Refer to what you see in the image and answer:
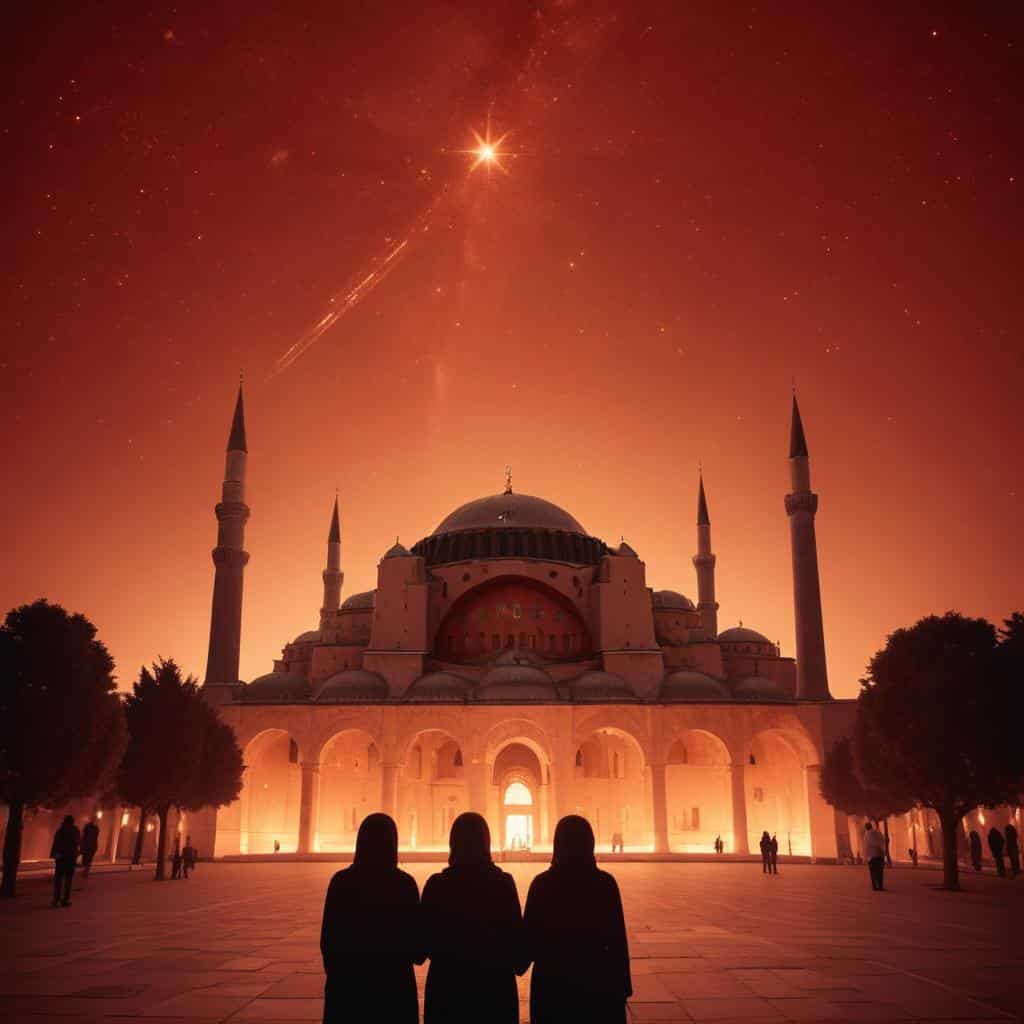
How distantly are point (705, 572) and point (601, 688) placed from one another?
13.7m

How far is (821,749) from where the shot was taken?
38406mm

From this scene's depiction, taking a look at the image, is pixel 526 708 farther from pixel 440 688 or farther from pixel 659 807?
pixel 659 807

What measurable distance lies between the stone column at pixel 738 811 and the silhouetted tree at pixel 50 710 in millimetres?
25639

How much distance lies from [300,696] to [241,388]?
1334 cm

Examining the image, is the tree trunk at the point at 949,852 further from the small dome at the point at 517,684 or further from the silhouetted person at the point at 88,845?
the small dome at the point at 517,684

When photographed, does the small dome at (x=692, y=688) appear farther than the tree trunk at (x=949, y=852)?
Yes

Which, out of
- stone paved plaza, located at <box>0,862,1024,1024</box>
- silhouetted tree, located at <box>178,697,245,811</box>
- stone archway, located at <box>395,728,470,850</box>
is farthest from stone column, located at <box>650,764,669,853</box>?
stone paved plaza, located at <box>0,862,1024,1024</box>

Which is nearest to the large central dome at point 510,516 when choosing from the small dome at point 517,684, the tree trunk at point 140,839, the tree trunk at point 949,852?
the small dome at point 517,684

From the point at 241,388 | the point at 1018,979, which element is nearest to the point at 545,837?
the point at 241,388

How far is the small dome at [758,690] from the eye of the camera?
130 feet

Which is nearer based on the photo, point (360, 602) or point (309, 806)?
point (309, 806)

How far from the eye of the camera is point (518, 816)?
41.4m

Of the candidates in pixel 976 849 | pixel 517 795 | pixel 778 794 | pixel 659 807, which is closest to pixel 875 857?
pixel 976 849

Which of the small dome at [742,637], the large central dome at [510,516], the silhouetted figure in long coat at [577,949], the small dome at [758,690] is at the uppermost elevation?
the large central dome at [510,516]
